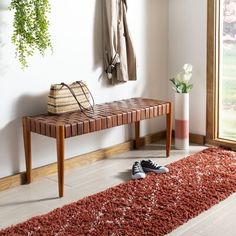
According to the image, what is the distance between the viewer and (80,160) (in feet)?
12.1

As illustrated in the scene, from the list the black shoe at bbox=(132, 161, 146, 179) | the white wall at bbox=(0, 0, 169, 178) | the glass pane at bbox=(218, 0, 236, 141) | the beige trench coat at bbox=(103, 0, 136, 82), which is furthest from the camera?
the glass pane at bbox=(218, 0, 236, 141)

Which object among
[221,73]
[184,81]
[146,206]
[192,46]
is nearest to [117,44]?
[184,81]

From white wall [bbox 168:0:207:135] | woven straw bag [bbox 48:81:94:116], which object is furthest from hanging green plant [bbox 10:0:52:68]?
white wall [bbox 168:0:207:135]

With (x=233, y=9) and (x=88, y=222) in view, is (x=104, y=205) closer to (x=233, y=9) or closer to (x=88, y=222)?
(x=88, y=222)

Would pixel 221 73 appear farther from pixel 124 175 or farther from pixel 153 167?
pixel 124 175

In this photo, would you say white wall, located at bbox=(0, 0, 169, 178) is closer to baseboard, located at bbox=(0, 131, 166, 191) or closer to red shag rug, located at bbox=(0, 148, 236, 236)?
baseboard, located at bbox=(0, 131, 166, 191)

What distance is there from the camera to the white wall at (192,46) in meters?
4.22

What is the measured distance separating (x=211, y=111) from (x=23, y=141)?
A: 1993 millimetres

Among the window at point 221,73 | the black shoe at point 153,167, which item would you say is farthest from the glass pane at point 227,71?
the black shoe at point 153,167

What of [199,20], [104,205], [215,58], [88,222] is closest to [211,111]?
[215,58]

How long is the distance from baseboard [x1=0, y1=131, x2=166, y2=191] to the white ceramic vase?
1.21 feet

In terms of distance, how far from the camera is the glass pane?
4070 millimetres

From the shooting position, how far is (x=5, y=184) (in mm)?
3174

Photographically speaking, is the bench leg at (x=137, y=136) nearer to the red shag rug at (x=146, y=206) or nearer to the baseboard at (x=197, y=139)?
the baseboard at (x=197, y=139)
